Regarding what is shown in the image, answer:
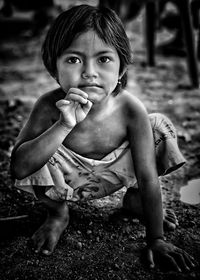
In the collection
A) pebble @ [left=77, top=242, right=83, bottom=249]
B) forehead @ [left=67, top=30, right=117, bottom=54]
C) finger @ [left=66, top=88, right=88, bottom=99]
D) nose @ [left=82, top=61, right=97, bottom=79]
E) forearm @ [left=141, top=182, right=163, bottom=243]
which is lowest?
pebble @ [left=77, top=242, right=83, bottom=249]

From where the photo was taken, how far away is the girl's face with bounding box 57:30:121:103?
1.26 metres

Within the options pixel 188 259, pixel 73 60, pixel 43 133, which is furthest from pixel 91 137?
pixel 188 259

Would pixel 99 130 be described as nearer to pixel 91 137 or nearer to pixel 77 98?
pixel 91 137

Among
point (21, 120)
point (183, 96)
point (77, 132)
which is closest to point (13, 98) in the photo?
point (21, 120)

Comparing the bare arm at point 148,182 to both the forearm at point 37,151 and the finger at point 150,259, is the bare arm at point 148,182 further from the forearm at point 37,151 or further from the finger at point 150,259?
the forearm at point 37,151

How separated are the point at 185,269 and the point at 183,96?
2.14 meters

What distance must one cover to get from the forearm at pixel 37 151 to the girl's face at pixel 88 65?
0.17 meters

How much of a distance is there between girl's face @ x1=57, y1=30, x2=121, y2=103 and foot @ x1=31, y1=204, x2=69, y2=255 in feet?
2.02

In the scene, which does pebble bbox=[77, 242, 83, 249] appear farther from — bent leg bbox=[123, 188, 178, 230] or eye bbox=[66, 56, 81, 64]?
eye bbox=[66, 56, 81, 64]

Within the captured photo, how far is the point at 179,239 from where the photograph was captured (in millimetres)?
1527

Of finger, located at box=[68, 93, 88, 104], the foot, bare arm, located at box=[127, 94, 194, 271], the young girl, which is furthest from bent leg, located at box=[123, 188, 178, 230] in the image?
finger, located at box=[68, 93, 88, 104]

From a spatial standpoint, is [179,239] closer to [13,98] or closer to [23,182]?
[23,182]

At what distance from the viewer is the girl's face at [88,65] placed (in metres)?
1.26

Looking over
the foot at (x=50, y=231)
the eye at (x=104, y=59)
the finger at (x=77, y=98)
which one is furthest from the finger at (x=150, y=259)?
the eye at (x=104, y=59)
